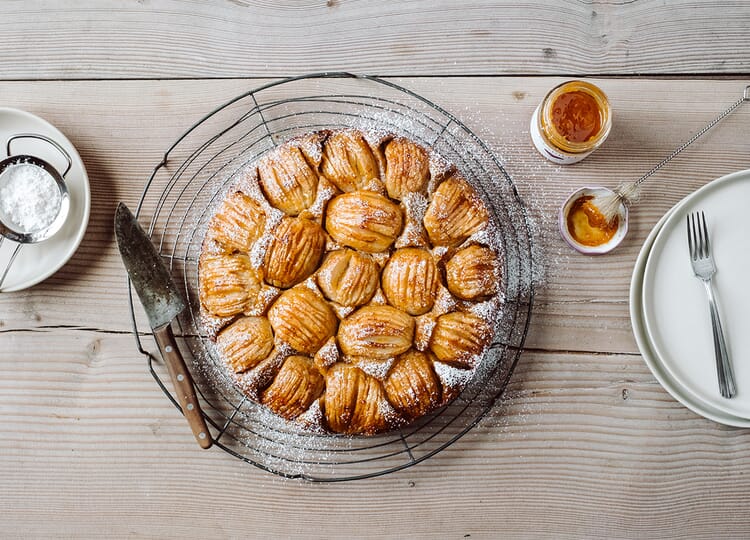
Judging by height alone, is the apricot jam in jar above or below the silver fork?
above

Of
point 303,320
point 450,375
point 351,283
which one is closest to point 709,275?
point 450,375

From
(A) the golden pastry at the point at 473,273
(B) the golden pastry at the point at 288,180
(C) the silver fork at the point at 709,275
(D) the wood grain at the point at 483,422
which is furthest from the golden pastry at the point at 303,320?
(C) the silver fork at the point at 709,275

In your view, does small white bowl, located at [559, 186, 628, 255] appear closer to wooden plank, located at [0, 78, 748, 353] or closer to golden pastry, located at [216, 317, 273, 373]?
wooden plank, located at [0, 78, 748, 353]

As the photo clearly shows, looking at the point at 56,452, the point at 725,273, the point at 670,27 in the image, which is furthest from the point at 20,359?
the point at 670,27

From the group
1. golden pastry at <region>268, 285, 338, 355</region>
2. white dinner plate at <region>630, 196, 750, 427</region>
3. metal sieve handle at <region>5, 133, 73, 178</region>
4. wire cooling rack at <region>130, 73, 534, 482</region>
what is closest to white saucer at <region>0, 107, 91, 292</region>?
metal sieve handle at <region>5, 133, 73, 178</region>

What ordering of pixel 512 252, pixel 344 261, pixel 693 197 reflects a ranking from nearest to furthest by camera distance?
pixel 344 261, pixel 693 197, pixel 512 252

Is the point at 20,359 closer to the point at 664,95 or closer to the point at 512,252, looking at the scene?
the point at 512,252
